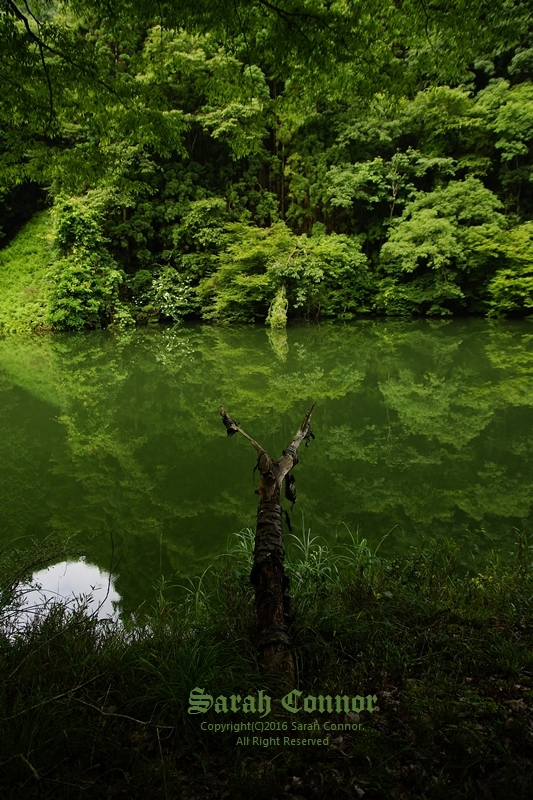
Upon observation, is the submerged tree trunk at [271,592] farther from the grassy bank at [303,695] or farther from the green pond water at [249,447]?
the green pond water at [249,447]

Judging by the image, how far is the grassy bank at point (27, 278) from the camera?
14.1 m

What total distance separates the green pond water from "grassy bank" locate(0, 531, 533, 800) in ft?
2.70

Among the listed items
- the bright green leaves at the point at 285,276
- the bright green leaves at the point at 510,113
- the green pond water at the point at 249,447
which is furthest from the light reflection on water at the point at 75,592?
Result: the bright green leaves at the point at 510,113

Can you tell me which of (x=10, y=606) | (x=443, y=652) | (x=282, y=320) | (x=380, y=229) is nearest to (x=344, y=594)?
(x=443, y=652)

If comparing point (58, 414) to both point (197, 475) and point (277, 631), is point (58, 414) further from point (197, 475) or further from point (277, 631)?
point (277, 631)

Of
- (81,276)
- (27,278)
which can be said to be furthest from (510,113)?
(27,278)

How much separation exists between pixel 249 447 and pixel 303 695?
3.32 metres

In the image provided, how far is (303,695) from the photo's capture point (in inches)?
62.6

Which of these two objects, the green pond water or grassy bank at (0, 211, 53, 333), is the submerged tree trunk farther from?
grassy bank at (0, 211, 53, 333)

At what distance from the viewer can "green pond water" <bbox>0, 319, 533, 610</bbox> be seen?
3.37 meters

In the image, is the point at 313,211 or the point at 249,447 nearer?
the point at 249,447

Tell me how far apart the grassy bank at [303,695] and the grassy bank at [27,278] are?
13.6 metres

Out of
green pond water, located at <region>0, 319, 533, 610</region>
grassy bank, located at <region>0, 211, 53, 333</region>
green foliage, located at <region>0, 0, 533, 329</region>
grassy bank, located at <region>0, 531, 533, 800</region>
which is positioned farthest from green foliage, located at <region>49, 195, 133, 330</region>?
grassy bank, located at <region>0, 531, 533, 800</region>

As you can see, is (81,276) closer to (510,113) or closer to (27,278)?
(27,278)
